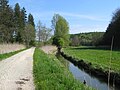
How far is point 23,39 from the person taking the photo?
108375 millimetres

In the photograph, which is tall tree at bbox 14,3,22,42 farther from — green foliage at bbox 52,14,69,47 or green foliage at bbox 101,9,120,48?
green foliage at bbox 101,9,120,48

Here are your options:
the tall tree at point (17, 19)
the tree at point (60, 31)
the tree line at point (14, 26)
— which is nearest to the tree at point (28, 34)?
the tree line at point (14, 26)

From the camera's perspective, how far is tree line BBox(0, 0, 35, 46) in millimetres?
72812

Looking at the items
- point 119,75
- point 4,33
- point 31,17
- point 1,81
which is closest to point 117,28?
point 4,33

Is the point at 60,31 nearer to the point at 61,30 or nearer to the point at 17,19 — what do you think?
the point at 61,30

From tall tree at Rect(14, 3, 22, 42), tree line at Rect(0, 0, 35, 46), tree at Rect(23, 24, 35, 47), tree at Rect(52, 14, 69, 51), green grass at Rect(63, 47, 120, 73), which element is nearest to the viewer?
green grass at Rect(63, 47, 120, 73)

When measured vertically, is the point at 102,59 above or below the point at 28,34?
below

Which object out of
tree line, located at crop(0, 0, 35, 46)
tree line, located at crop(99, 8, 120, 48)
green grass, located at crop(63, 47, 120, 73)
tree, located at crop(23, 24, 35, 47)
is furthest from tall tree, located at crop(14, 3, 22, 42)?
green grass, located at crop(63, 47, 120, 73)

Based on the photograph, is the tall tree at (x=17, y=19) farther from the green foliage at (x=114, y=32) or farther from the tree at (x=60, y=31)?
the green foliage at (x=114, y=32)

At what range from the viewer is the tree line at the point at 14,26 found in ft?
239

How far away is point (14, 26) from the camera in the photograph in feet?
305

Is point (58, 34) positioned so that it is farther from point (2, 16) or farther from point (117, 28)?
point (2, 16)

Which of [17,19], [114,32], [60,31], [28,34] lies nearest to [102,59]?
[114,32]

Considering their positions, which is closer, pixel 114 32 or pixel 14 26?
pixel 114 32
